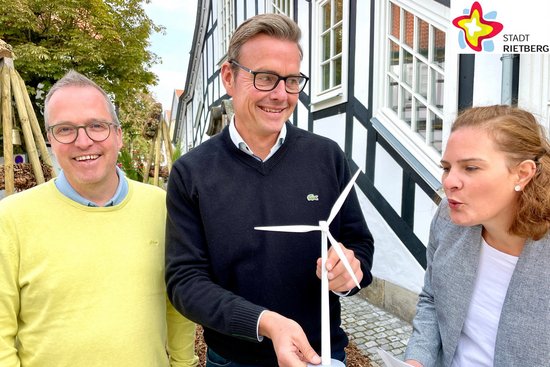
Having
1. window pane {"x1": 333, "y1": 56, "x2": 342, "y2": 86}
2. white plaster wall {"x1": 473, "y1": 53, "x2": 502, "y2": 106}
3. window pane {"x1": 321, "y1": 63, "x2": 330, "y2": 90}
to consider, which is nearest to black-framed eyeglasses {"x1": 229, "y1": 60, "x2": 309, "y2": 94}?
white plaster wall {"x1": 473, "y1": 53, "x2": 502, "y2": 106}

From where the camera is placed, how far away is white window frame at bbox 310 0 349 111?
6.36 metres

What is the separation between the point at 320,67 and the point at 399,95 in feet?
8.21

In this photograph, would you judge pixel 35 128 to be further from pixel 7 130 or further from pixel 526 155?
pixel 526 155

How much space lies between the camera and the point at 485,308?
177cm

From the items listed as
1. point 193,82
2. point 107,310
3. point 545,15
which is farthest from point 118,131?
point 193,82

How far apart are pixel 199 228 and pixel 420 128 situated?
12.8 ft

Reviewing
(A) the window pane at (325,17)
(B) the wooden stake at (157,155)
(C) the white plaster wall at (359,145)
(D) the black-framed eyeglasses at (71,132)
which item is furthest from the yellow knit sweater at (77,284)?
(B) the wooden stake at (157,155)

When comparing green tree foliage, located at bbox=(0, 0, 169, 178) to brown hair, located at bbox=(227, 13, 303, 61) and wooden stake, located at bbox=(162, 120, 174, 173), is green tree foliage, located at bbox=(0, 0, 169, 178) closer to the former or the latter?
wooden stake, located at bbox=(162, 120, 174, 173)

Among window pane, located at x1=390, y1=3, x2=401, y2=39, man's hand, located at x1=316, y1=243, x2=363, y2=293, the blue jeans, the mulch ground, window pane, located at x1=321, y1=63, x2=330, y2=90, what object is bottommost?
the mulch ground

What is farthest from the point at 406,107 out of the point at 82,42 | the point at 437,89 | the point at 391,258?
the point at 82,42

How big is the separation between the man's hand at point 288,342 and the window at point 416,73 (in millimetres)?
3714

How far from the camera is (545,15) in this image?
2742 millimetres

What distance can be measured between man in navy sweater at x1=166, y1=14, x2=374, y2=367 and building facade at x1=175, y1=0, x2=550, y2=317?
1.88m

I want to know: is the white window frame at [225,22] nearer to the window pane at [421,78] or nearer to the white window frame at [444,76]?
the white window frame at [444,76]
